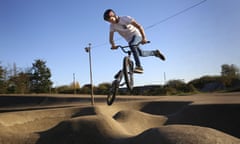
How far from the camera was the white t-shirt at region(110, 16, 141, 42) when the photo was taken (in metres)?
6.02

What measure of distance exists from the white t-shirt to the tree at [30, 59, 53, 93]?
50.8m

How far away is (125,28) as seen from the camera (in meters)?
6.14

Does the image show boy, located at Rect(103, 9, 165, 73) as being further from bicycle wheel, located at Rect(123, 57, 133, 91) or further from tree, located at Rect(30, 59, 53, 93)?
tree, located at Rect(30, 59, 53, 93)

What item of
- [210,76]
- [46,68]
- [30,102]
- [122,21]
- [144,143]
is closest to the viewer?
[122,21]

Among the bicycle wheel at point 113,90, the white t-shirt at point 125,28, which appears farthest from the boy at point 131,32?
the bicycle wheel at point 113,90

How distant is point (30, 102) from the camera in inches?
1378

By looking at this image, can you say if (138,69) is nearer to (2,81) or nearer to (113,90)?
(113,90)

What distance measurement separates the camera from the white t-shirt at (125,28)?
6.02m

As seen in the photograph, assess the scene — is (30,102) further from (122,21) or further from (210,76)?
(122,21)

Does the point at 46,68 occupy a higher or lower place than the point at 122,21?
higher

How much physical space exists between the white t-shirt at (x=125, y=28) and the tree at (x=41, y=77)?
167 ft

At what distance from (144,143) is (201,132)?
69.4 inches

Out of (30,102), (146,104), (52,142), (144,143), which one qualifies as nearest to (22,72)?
(30,102)

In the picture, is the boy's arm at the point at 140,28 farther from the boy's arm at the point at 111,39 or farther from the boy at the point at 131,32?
the boy's arm at the point at 111,39
